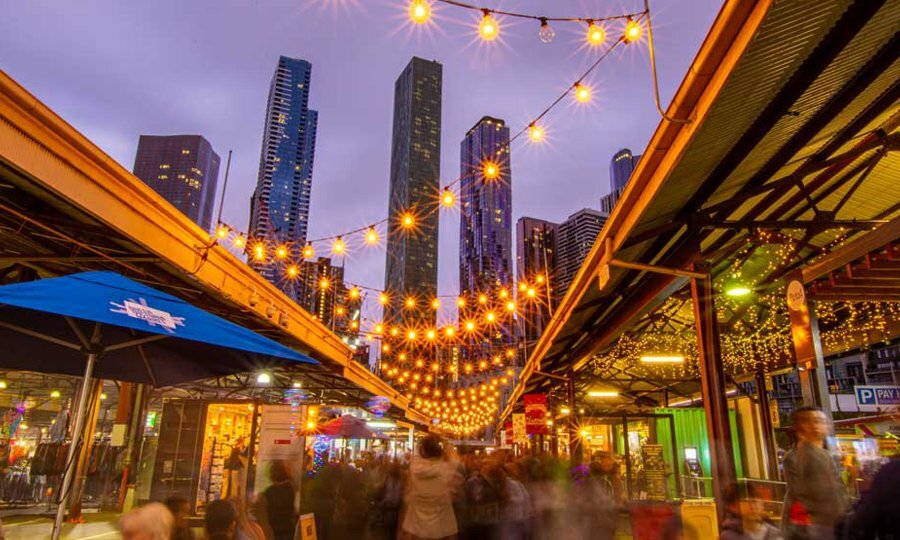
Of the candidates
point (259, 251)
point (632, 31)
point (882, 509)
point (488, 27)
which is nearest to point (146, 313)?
point (882, 509)

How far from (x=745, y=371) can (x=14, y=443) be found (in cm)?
2248

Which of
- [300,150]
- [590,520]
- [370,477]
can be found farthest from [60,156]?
[300,150]

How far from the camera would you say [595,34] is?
25.9 feet

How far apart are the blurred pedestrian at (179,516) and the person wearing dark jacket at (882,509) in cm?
435

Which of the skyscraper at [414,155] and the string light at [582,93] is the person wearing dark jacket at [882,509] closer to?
the string light at [582,93]

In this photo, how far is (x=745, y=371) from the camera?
16250 mm

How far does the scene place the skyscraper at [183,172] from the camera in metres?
58.4

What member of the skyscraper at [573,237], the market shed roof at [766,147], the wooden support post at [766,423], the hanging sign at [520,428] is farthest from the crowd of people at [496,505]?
the skyscraper at [573,237]

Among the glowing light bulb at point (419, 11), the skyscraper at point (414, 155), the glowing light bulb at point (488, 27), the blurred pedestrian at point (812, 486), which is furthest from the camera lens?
the skyscraper at point (414, 155)

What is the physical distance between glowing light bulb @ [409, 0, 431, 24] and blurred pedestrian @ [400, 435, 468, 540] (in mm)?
5409

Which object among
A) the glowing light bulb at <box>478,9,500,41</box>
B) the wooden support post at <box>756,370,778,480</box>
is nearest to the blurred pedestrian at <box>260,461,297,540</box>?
the glowing light bulb at <box>478,9,500,41</box>

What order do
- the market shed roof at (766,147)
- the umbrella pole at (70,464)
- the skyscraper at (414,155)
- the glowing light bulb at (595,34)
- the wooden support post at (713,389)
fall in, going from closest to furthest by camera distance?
the market shed roof at (766,147) → the umbrella pole at (70,464) → the wooden support post at (713,389) → the glowing light bulb at (595,34) → the skyscraper at (414,155)

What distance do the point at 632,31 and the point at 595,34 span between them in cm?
59

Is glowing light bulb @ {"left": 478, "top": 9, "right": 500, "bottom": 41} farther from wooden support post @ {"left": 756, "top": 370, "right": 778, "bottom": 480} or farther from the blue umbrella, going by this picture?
wooden support post @ {"left": 756, "top": 370, "right": 778, "bottom": 480}
